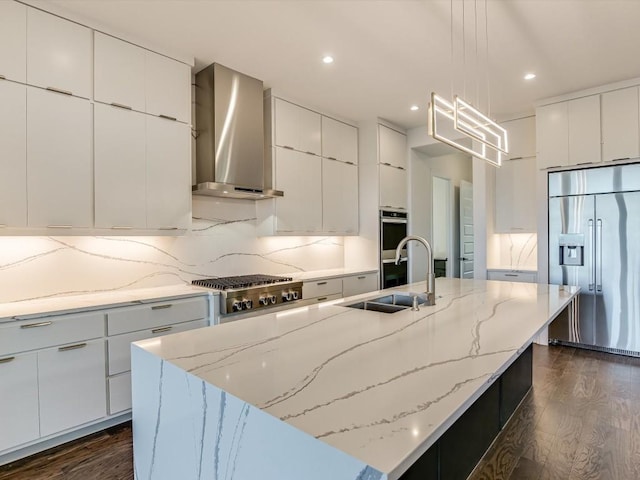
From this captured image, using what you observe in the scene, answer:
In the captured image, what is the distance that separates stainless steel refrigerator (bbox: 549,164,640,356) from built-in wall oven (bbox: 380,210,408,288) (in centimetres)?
176

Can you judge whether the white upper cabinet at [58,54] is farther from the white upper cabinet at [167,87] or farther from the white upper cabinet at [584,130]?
the white upper cabinet at [584,130]

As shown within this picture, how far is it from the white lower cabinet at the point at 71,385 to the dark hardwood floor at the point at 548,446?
0.57 ft

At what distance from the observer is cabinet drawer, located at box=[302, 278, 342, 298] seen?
12.8ft

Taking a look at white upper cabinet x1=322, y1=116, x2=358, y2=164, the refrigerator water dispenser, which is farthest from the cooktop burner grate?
the refrigerator water dispenser

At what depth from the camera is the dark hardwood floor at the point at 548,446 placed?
204 cm

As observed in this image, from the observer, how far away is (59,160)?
2.50 m

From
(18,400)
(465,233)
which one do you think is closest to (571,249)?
(465,233)

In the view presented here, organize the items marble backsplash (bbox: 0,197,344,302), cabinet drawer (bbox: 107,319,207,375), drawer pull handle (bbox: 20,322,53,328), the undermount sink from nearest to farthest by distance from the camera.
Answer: drawer pull handle (bbox: 20,322,53,328) → the undermount sink → cabinet drawer (bbox: 107,319,207,375) → marble backsplash (bbox: 0,197,344,302)

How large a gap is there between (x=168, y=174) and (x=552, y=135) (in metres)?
4.00

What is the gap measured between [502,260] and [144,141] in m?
4.48

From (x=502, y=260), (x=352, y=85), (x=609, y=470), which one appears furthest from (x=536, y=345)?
(x=352, y=85)

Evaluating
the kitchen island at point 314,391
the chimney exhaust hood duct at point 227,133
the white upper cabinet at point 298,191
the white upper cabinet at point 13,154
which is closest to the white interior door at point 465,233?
the white upper cabinet at point 298,191

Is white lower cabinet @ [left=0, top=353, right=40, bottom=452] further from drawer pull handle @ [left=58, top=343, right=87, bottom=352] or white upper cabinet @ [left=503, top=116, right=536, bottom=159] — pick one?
white upper cabinet @ [left=503, top=116, right=536, bottom=159]

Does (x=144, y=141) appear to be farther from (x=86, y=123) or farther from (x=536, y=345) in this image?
(x=536, y=345)
